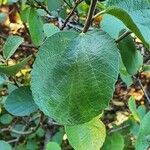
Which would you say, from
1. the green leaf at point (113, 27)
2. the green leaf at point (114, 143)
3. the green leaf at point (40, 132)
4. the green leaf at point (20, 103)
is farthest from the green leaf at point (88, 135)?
the green leaf at point (40, 132)

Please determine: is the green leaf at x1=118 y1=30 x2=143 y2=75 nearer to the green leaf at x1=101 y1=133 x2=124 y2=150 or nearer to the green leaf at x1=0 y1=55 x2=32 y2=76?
the green leaf at x1=0 y1=55 x2=32 y2=76

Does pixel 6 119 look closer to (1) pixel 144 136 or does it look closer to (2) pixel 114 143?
(2) pixel 114 143

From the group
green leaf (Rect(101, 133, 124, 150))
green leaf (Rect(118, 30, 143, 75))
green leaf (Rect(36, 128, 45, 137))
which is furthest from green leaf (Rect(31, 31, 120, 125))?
green leaf (Rect(36, 128, 45, 137))

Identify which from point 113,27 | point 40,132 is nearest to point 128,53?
point 113,27

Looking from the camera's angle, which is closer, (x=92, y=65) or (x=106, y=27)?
(x=92, y=65)

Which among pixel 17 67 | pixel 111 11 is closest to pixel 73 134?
pixel 17 67

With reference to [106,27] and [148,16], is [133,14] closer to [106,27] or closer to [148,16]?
[148,16]

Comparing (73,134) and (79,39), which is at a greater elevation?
(79,39)

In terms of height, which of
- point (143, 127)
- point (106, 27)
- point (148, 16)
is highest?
point (148, 16)
